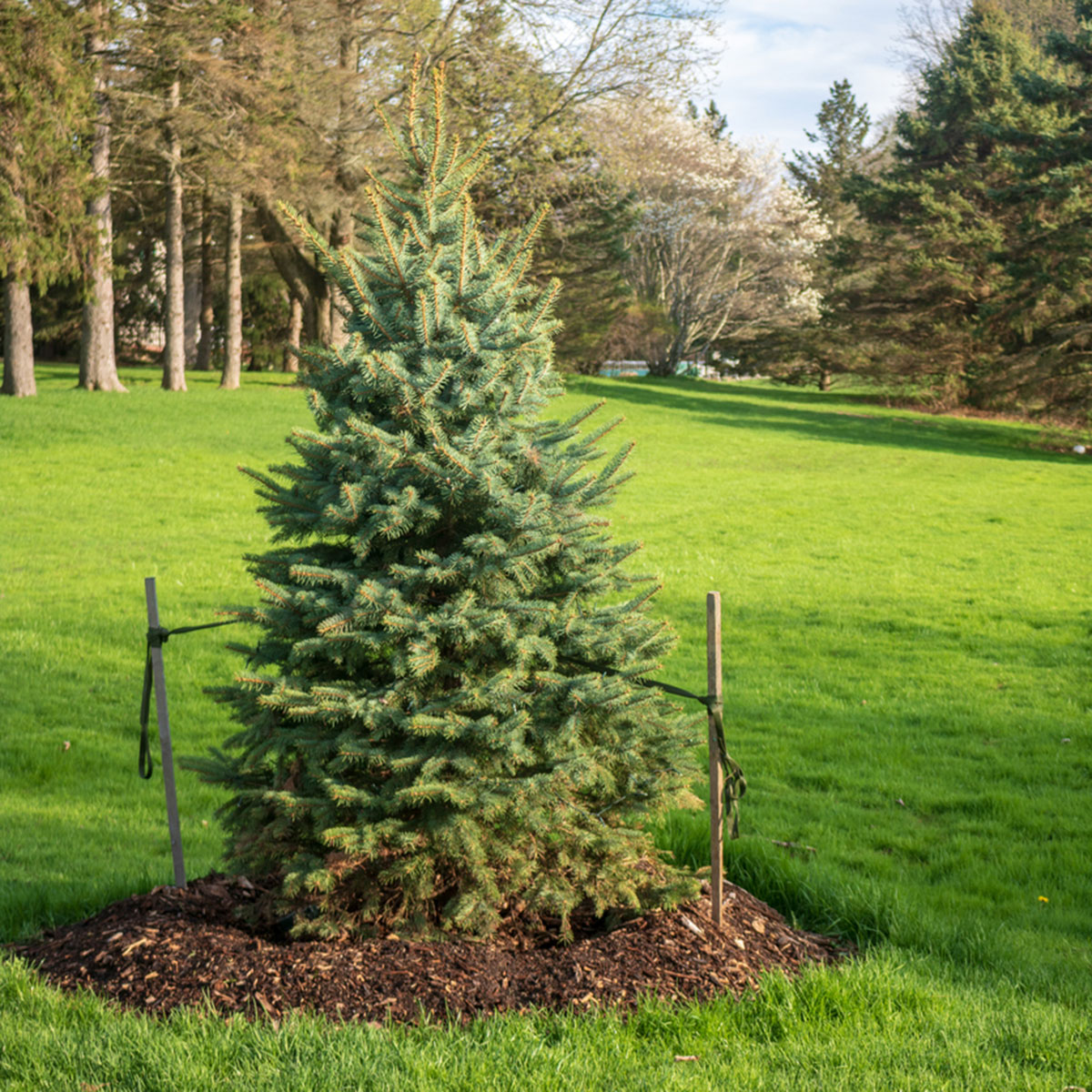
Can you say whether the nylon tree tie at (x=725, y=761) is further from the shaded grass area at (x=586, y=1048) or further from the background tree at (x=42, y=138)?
the background tree at (x=42, y=138)

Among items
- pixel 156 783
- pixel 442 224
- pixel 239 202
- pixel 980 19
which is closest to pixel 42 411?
pixel 239 202

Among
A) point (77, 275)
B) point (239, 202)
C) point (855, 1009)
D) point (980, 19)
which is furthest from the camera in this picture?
point (980, 19)

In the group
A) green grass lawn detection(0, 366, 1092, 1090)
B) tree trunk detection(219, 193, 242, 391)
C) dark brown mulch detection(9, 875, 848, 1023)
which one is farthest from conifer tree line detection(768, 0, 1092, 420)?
dark brown mulch detection(9, 875, 848, 1023)

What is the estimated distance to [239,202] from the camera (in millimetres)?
24766

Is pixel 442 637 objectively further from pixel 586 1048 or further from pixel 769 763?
pixel 769 763

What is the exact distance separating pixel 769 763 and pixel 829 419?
1099 inches

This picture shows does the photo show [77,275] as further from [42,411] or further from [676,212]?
[676,212]

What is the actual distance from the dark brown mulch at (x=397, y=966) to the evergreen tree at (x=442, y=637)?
14 centimetres

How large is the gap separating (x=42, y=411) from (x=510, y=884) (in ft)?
67.9

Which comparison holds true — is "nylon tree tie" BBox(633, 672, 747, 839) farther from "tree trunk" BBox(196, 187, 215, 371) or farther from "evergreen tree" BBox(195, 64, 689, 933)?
"tree trunk" BBox(196, 187, 215, 371)

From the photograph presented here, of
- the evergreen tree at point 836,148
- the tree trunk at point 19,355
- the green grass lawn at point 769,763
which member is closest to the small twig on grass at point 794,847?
the green grass lawn at point 769,763

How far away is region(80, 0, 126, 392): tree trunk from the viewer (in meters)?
19.3

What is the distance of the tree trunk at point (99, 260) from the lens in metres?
19.3

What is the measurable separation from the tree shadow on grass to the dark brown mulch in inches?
992
